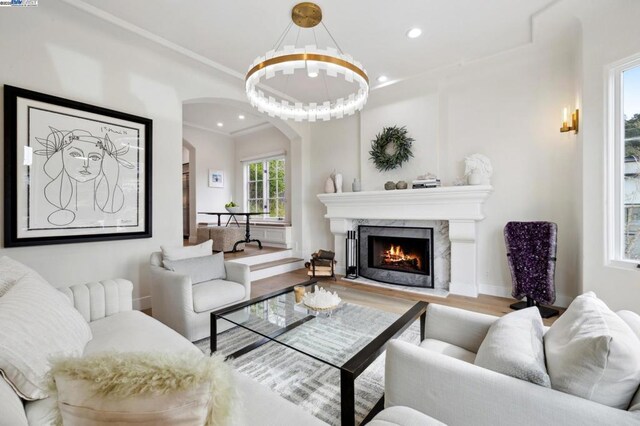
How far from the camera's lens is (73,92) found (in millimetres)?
2695

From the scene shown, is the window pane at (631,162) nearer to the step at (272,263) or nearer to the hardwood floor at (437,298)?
the hardwood floor at (437,298)

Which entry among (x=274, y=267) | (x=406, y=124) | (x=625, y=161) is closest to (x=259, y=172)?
(x=274, y=267)

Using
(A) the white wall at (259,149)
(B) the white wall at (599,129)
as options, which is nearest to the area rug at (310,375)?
(B) the white wall at (599,129)

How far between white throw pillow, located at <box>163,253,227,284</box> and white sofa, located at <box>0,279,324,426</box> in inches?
23.6

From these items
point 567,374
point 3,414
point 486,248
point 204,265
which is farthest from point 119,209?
point 486,248

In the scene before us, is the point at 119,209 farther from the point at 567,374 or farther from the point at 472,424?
the point at 567,374

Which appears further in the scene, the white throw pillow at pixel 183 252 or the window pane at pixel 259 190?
the window pane at pixel 259 190

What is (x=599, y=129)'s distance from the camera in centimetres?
251

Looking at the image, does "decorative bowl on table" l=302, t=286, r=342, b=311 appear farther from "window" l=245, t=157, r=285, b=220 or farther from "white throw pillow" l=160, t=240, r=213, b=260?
"window" l=245, t=157, r=285, b=220

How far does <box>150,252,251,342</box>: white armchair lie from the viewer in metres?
2.37

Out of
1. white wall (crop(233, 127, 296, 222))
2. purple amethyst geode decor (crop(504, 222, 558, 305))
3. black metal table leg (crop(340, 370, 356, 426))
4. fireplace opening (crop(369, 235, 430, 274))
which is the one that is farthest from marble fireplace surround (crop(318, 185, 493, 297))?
black metal table leg (crop(340, 370, 356, 426))

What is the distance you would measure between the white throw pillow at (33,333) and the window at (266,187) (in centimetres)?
530

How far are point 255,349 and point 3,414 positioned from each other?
1.71m

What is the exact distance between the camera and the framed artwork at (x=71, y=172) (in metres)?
2.39
